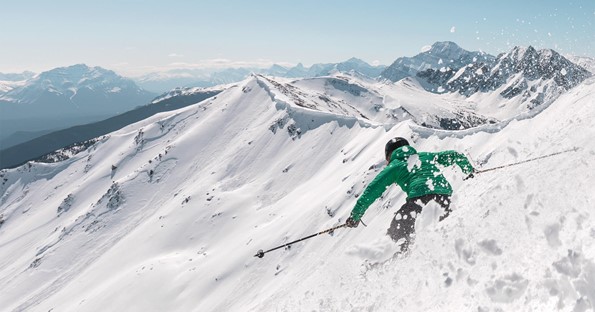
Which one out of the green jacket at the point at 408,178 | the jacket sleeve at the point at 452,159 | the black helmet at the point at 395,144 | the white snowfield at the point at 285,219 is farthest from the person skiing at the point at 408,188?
the jacket sleeve at the point at 452,159

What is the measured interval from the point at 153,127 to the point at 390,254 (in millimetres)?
154649

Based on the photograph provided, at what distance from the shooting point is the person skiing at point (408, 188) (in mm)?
8086

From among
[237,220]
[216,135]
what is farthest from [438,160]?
[216,135]

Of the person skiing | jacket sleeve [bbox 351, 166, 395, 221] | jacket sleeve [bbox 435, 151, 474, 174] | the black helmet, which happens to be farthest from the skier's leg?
jacket sleeve [bbox 435, 151, 474, 174]

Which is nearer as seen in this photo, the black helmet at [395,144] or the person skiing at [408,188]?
the person skiing at [408,188]

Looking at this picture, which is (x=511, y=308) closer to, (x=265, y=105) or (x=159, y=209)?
(x=159, y=209)

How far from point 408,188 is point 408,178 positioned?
21 centimetres

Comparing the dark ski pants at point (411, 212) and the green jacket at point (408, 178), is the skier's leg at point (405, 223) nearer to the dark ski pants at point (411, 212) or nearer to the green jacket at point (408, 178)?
the dark ski pants at point (411, 212)

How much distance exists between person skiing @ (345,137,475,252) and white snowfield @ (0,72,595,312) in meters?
0.28

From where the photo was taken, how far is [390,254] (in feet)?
26.1

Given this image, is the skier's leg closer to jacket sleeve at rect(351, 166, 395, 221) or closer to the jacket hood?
jacket sleeve at rect(351, 166, 395, 221)

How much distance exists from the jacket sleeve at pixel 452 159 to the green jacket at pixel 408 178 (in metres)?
0.59

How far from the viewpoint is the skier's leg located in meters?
8.02

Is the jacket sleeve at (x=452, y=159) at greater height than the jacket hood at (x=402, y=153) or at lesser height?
lesser
